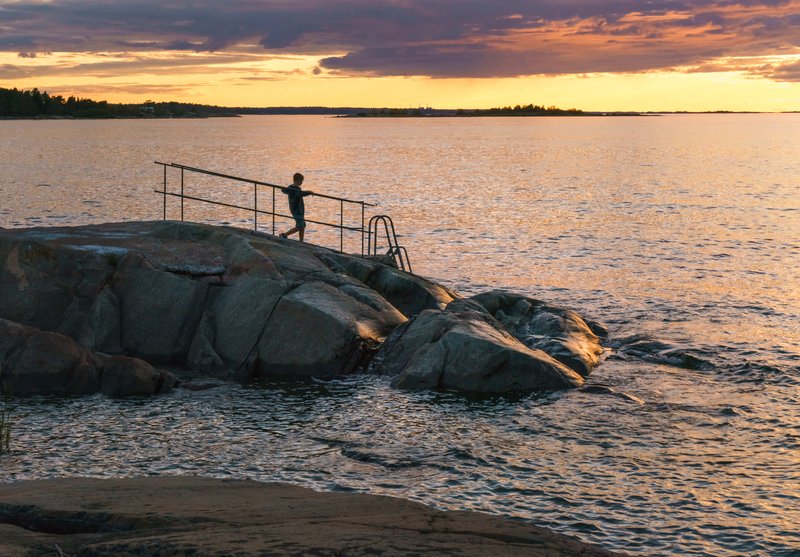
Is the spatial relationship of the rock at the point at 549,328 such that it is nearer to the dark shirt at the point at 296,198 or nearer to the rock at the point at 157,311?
the dark shirt at the point at 296,198

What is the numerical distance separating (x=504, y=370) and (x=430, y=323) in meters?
1.98

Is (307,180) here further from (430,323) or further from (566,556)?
(566,556)

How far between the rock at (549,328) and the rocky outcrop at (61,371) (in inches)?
306

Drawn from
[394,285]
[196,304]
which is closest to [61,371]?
[196,304]

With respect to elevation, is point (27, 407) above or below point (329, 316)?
below

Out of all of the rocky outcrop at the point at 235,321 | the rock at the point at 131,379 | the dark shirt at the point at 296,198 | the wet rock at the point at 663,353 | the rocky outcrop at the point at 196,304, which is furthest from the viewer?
the dark shirt at the point at 296,198

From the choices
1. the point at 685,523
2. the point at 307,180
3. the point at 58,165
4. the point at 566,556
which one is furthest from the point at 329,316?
the point at 58,165

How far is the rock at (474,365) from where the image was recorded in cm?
1647

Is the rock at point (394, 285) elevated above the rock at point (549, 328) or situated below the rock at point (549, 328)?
above

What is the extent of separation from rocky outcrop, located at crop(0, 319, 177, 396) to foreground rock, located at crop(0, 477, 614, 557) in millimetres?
6469

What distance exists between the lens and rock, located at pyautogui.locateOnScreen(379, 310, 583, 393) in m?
16.5

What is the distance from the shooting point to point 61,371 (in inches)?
642

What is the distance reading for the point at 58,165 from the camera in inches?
3465

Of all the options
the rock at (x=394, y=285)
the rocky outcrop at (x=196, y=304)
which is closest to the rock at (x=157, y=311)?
the rocky outcrop at (x=196, y=304)
